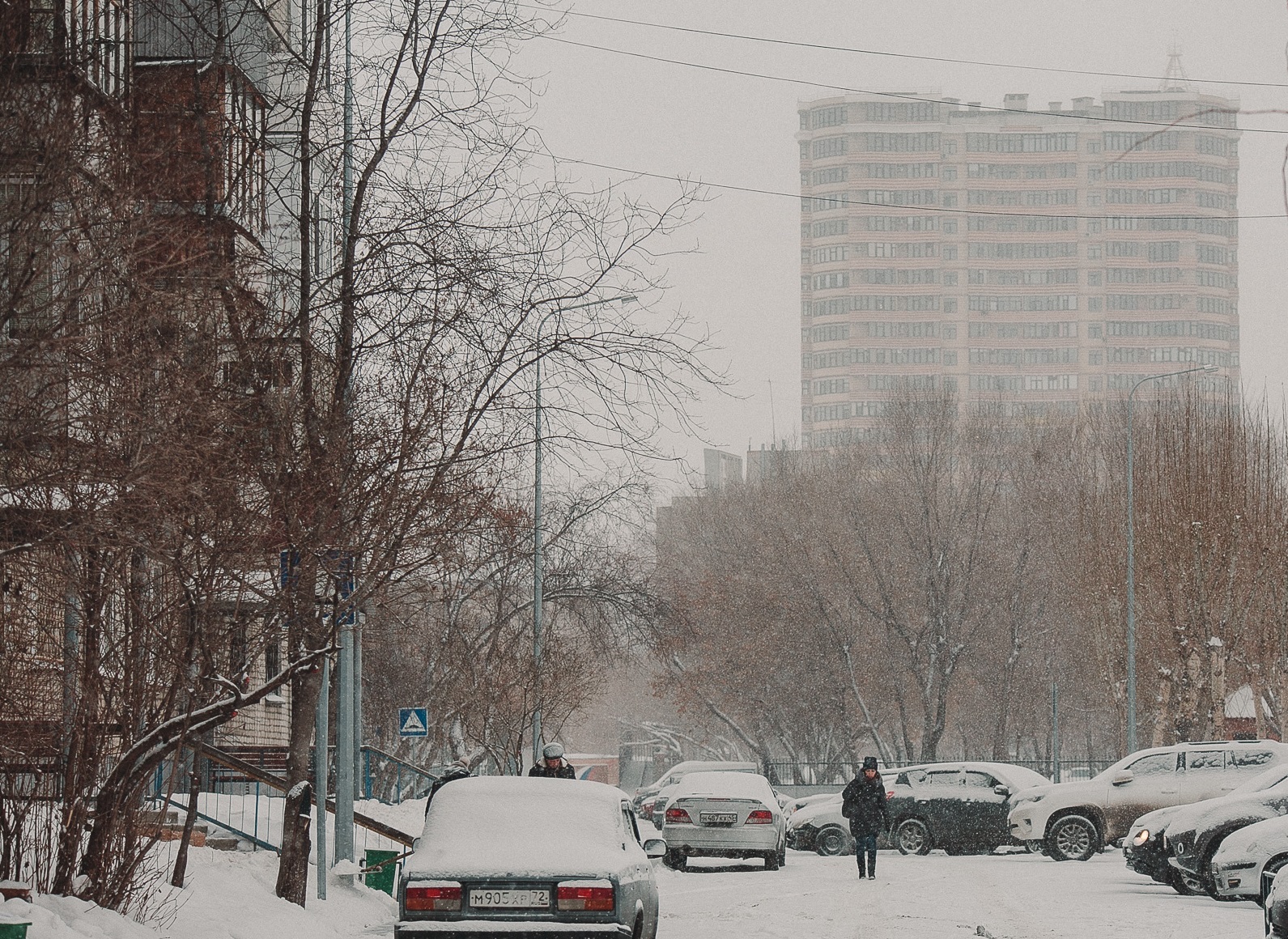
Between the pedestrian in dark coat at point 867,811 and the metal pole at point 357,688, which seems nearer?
the metal pole at point 357,688

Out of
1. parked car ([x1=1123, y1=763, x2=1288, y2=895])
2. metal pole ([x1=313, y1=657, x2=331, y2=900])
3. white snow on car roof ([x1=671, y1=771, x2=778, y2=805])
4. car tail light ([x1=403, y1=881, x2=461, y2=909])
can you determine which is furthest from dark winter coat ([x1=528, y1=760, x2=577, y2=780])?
white snow on car roof ([x1=671, y1=771, x2=778, y2=805])

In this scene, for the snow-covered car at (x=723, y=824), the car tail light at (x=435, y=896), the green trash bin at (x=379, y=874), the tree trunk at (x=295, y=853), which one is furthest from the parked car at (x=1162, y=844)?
the car tail light at (x=435, y=896)

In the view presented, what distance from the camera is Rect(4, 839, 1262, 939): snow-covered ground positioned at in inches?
539

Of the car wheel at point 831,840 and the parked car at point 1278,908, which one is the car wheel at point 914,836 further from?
the parked car at point 1278,908

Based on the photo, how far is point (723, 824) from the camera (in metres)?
26.2

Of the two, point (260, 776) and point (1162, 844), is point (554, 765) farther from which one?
point (1162, 844)

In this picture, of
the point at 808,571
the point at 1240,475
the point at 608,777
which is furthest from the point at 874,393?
the point at 1240,475

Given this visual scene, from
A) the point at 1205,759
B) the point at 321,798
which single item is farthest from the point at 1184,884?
the point at 321,798

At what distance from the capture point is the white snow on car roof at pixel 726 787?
26391 mm

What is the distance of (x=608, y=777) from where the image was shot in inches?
3083

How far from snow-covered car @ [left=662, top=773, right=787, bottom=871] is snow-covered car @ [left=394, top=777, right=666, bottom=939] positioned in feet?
45.9

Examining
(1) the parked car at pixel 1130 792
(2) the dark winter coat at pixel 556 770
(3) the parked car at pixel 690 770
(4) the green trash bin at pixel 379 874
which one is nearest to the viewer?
(2) the dark winter coat at pixel 556 770

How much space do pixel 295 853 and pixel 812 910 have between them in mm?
5676

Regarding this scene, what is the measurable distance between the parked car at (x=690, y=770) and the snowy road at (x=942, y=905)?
1206 cm
